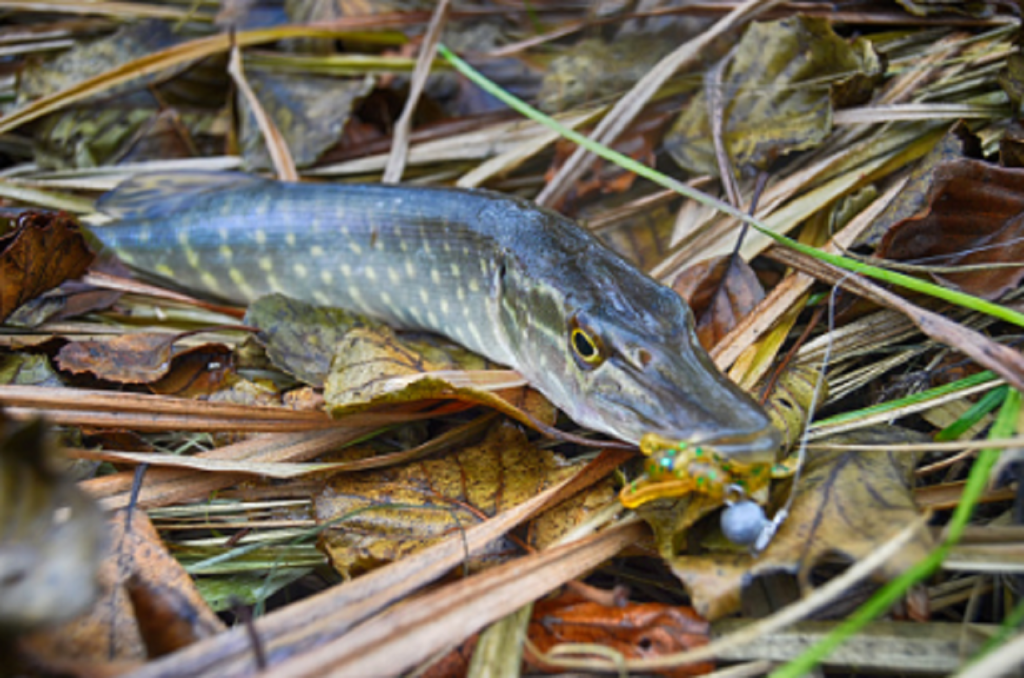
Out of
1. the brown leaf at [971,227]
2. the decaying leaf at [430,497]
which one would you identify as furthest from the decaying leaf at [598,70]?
the decaying leaf at [430,497]

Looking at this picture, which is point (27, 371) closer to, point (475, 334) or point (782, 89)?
point (475, 334)

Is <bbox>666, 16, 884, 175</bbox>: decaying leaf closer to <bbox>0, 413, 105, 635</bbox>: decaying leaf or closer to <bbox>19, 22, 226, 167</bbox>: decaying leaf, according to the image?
<bbox>0, 413, 105, 635</bbox>: decaying leaf

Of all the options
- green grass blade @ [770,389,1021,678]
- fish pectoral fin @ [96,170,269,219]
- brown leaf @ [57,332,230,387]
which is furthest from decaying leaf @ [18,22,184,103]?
green grass blade @ [770,389,1021,678]

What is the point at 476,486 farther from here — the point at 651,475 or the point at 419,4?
the point at 419,4

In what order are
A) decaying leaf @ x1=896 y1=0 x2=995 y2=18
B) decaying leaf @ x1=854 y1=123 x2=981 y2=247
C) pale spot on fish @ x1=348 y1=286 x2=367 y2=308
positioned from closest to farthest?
decaying leaf @ x1=854 y1=123 x2=981 y2=247
decaying leaf @ x1=896 y1=0 x2=995 y2=18
pale spot on fish @ x1=348 y1=286 x2=367 y2=308

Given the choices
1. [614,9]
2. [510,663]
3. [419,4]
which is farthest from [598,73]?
[510,663]

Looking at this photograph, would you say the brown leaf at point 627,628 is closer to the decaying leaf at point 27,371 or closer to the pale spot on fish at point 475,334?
the pale spot on fish at point 475,334
